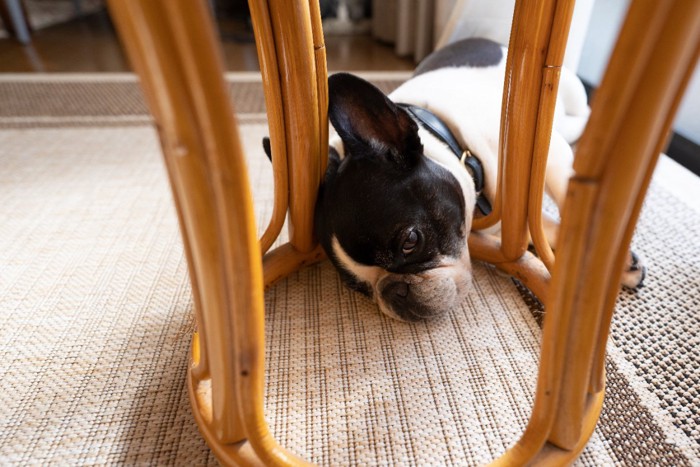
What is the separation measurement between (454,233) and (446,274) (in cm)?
8

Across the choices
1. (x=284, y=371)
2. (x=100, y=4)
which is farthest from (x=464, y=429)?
(x=100, y=4)

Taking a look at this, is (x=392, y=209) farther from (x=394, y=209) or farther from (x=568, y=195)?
(x=568, y=195)

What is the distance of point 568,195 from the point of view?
0.37 metres

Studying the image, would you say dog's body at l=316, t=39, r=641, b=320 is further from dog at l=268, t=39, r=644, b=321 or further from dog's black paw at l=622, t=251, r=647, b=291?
dog's black paw at l=622, t=251, r=647, b=291

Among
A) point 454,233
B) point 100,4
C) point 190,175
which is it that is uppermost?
point 190,175

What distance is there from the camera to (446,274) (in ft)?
2.76

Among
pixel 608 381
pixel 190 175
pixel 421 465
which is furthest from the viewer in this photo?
pixel 608 381

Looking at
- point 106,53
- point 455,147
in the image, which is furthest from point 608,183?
point 106,53

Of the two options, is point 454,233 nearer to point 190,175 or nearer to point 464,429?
point 464,429

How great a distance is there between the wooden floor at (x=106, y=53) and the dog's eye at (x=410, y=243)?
6.35 ft

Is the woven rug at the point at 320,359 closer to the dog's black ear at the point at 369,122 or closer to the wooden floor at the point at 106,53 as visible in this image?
the dog's black ear at the point at 369,122

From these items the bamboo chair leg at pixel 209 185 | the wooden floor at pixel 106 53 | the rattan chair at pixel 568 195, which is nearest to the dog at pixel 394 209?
the rattan chair at pixel 568 195

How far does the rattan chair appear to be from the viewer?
312 mm

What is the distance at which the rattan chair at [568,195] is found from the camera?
1.03 ft
